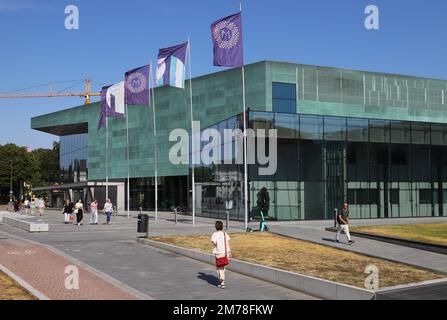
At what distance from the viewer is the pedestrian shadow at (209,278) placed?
46.8 feet

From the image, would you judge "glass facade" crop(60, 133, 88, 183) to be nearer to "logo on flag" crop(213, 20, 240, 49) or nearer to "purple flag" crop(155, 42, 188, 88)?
"purple flag" crop(155, 42, 188, 88)

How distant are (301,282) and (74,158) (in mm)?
82241

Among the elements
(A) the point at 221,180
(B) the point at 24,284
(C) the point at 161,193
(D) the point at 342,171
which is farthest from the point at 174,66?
Answer: (C) the point at 161,193

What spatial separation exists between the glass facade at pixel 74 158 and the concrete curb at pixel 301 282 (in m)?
72.4

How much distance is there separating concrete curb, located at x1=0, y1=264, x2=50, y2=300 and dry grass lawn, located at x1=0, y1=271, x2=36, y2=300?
0.09m

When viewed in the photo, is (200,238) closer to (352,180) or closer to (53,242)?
(53,242)

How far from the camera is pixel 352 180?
41812 mm

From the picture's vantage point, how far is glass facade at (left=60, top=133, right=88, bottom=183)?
86688 millimetres

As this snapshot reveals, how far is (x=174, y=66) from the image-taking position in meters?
31.7

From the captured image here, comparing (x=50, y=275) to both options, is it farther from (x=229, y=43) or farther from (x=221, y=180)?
(x=221, y=180)

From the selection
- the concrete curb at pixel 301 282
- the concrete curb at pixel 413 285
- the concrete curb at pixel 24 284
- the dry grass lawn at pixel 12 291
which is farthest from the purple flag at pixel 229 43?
the dry grass lawn at pixel 12 291

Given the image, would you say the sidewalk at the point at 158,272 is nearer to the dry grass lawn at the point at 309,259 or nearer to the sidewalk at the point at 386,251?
the dry grass lawn at the point at 309,259
